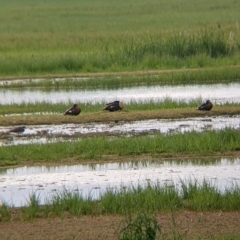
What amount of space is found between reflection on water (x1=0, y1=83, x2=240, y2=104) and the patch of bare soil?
35.4 feet

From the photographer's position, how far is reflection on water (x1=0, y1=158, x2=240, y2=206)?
452 inches

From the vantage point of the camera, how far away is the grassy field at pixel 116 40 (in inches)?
1125

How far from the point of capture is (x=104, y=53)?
30.6 meters

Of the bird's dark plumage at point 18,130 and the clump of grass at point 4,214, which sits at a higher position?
the clump of grass at point 4,214

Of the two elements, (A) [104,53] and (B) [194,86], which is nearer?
(B) [194,86]

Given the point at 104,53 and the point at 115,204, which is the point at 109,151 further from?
the point at 104,53

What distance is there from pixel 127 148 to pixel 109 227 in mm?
5029

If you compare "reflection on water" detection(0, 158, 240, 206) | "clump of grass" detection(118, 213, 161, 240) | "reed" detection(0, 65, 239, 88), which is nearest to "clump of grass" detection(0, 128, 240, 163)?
"reflection on water" detection(0, 158, 240, 206)

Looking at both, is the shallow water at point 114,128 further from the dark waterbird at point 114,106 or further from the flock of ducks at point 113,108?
the dark waterbird at point 114,106

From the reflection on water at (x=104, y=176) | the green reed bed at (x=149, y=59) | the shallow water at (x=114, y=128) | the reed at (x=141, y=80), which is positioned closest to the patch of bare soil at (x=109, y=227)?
the reflection on water at (x=104, y=176)

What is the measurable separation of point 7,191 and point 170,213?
3.07 metres

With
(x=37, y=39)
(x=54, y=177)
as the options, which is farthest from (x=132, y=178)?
(x=37, y=39)

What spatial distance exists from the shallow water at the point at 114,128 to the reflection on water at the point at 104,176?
8.87ft

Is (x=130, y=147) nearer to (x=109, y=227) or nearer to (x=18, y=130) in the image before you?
(x=18, y=130)
